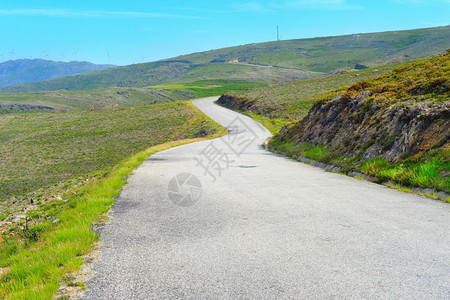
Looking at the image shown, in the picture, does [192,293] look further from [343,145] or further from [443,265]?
[343,145]

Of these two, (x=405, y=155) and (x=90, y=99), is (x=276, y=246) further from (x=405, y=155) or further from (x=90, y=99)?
(x=90, y=99)

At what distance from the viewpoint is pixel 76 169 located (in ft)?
126

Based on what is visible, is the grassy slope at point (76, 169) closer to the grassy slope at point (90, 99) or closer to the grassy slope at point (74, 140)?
the grassy slope at point (74, 140)

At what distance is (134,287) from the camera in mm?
4844

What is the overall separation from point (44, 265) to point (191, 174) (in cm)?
995

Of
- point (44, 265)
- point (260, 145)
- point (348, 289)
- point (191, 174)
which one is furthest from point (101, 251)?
point (260, 145)

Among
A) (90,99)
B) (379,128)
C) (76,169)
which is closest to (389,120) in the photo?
(379,128)

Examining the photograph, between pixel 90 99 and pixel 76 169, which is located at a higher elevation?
pixel 90 99

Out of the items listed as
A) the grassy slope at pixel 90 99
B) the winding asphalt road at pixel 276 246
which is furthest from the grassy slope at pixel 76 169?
the grassy slope at pixel 90 99

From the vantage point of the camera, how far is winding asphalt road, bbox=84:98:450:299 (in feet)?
15.3

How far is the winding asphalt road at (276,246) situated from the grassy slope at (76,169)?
59 centimetres

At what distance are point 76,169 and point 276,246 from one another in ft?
121

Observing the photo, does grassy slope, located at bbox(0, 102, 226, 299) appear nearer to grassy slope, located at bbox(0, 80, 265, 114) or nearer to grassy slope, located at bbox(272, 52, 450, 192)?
grassy slope, located at bbox(272, 52, 450, 192)

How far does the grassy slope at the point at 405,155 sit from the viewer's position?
1027cm
